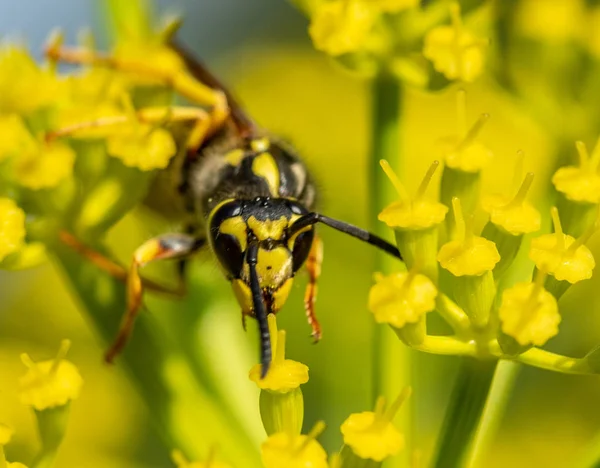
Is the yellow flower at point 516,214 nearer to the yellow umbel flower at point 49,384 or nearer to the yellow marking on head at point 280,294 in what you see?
the yellow marking on head at point 280,294

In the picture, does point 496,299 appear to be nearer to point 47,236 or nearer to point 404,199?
point 404,199

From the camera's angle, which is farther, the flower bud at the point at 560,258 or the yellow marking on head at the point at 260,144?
the yellow marking on head at the point at 260,144

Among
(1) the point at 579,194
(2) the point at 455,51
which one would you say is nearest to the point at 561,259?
(1) the point at 579,194

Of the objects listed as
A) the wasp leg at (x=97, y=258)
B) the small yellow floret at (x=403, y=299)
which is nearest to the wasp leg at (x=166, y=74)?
the wasp leg at (x=97, y=258)

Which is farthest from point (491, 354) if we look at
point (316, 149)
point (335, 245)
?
point (316, 149)

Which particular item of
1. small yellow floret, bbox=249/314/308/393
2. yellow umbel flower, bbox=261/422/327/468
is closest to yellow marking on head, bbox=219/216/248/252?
small yellow floret, bbox=249/314/308/393

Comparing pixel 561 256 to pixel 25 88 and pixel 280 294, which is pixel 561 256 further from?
pixel 25 88
